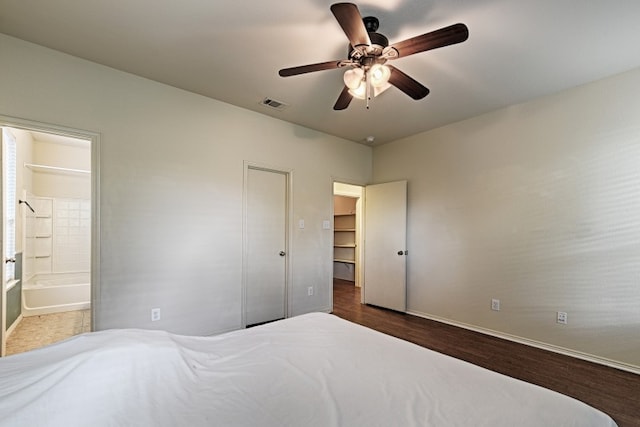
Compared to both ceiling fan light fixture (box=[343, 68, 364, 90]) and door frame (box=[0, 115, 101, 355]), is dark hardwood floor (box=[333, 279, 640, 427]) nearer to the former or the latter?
ceiling fan light fixture (box=[343, 68, 364, 90])

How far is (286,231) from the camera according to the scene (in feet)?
12.6

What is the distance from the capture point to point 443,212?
3.91 meters

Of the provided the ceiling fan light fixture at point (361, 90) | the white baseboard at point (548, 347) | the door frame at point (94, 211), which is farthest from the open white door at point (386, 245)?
the door frame at point (94, 211)

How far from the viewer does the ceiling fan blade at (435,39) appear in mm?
1507

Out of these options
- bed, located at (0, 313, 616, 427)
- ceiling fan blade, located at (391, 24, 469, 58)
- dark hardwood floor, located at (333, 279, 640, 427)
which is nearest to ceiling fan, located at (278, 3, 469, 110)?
ceiling fan blade, located at (391, 24, 469, 58)

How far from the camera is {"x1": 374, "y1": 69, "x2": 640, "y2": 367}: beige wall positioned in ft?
8.45

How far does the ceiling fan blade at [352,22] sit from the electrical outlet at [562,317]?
124 inches

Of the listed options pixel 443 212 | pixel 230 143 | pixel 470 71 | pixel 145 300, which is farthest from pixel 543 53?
pixel 145 300

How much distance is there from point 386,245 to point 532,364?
7.34 ft

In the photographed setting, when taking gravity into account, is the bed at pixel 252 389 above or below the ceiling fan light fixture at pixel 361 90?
below

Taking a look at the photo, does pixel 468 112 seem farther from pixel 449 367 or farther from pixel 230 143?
pixel 449 367

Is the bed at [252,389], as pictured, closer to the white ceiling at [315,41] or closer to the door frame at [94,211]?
the door frame at [94,211]

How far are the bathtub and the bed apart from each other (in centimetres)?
363

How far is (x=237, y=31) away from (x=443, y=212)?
10.5ft
